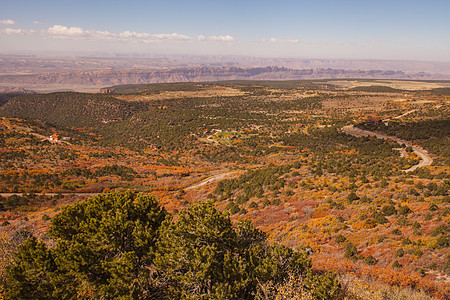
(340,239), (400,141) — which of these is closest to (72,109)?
(400,141)

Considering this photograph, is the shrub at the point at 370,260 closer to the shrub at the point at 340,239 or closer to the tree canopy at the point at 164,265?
the shrub at the point at 340,239

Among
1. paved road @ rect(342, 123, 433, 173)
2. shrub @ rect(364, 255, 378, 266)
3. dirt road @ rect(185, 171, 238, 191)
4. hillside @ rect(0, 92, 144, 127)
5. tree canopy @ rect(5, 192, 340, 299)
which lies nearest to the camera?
tree canopy @ rect(5, 192, 340, 299)

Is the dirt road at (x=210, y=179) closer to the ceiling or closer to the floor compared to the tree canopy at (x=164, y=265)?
closer to the floor

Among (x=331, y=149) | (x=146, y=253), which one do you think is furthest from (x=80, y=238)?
(x=331, y=149)

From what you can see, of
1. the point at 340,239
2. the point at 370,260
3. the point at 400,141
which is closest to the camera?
the point at 370,260

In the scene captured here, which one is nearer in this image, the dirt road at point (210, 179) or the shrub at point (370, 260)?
the shrub at point (370, 260)

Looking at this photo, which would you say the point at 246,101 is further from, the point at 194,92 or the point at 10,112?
the point at 10,112

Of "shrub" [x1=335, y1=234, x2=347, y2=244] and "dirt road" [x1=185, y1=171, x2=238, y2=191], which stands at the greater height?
"shrub" [x1=335, y1=234, x2=347, y2=244]

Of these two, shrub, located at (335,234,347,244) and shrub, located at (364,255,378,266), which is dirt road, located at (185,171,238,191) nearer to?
shrub, located at (335,234,347,244)

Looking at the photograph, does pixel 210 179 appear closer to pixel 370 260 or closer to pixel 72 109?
pixel 370 260

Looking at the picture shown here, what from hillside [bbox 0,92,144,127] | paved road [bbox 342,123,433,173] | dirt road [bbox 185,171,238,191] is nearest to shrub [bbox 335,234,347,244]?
paved road [bbox 342,123,433,173]

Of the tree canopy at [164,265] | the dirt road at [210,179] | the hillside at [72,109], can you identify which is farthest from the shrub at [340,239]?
the hillside at [72,109]

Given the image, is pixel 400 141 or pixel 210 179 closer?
pixel 210 179
